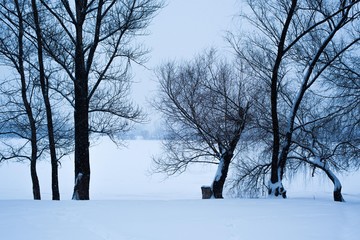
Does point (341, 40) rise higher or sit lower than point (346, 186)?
higher

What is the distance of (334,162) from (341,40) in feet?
14.9

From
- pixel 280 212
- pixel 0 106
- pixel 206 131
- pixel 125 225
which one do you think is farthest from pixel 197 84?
pixel 125 225

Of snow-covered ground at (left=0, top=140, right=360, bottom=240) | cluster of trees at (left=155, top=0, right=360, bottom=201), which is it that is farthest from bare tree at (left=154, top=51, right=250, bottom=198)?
snow-covered ground at (left=0, top=140, right=360, bottom=240)

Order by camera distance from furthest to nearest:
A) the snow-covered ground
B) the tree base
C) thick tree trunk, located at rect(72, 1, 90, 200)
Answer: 1. the tree base
2. thick tree trunk, located at rect(72, 1, 90, 200)
3. the snow-covered ground

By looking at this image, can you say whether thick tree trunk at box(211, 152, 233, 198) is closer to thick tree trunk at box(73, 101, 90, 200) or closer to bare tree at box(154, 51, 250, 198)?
bare tree at box(154, 51, 250, 198)

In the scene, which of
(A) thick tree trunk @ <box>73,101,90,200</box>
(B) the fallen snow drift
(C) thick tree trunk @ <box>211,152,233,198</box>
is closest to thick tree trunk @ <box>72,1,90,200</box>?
(A) thick tree trunk @ <box>73,101,90,200</box>

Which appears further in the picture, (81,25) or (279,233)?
(81,25)

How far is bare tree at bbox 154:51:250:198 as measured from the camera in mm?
13156

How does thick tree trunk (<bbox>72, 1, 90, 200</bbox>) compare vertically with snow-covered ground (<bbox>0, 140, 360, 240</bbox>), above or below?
above

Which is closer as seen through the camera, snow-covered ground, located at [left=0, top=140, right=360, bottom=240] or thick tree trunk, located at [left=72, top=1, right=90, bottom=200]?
snow-covered ground, located at [left=0, top=140, right=360, bottom=240]

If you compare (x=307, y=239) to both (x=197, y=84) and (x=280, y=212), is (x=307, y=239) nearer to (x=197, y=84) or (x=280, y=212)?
(x=280, y=212)

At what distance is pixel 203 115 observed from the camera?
44.8 feet

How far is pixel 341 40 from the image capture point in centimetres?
1184

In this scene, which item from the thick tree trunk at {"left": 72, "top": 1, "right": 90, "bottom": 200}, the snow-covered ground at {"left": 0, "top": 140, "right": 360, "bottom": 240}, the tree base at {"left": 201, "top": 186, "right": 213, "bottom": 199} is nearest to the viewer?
the snow-covered ground at {"left": 0, "top": 140, "right": 360, "bottom": 240}
